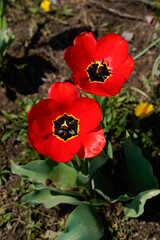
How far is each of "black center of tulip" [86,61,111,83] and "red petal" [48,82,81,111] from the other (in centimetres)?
19

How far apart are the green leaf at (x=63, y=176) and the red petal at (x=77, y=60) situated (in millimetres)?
718

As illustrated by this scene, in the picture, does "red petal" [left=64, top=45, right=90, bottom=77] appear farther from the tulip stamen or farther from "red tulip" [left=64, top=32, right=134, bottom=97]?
the tulip stamen

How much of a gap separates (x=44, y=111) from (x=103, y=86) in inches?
13.6

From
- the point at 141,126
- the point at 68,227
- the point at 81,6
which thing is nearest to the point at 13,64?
the point at 81,6

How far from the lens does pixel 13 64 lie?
3.14m

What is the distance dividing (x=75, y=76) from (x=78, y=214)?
0.91m

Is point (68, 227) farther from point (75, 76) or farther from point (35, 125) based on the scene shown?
point (75, 76)

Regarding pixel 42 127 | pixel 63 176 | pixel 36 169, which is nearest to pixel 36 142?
pixel 42 127

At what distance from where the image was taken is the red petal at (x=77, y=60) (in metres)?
1.47

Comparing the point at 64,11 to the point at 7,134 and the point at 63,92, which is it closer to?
the point at 7,134

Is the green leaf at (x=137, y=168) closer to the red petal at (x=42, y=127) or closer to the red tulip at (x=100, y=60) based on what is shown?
the red tulip at (x=100, y=60)

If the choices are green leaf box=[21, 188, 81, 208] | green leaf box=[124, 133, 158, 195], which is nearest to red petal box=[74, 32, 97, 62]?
green leaf box=[124, 133, 158, 195]

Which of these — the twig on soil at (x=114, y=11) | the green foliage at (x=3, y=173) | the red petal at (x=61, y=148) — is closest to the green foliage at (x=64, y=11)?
the twig on soil at (x=114, y=11)

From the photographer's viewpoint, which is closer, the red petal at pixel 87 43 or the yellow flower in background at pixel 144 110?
the red petal at pixel 87 43
